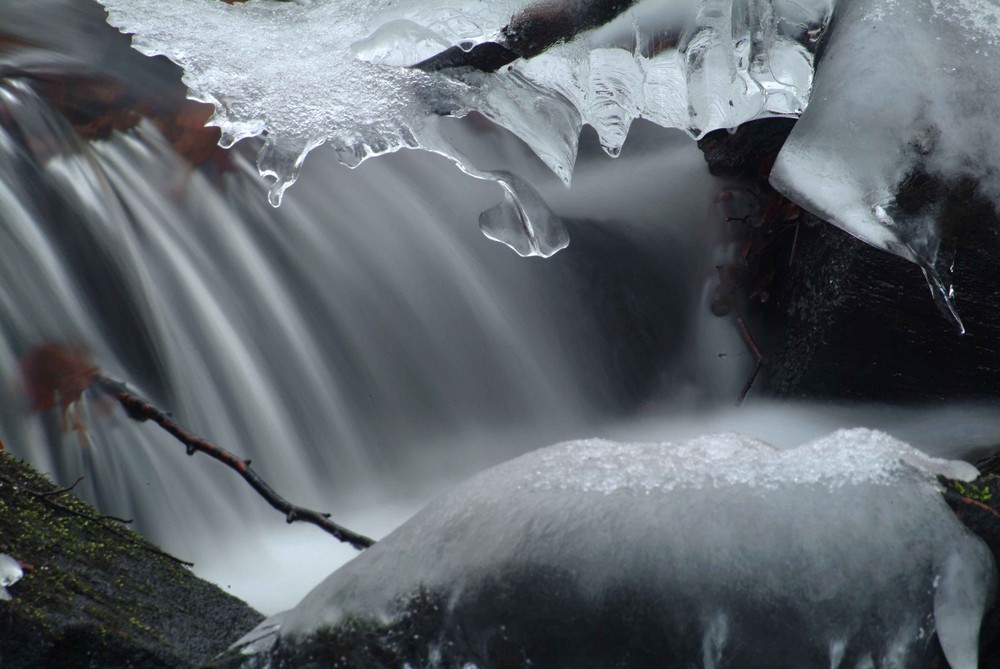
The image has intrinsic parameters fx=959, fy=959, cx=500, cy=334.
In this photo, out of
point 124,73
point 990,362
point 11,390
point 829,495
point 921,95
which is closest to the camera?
point 829,495

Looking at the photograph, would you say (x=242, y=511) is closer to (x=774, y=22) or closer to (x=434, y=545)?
(x=434, y=545)

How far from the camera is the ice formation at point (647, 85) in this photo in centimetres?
201

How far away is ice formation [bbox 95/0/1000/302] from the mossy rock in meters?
0.83

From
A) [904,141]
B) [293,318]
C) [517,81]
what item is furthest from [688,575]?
[293,318]

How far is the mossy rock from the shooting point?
1.47m

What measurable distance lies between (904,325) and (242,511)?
1991mm

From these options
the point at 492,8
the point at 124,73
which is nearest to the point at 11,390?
the point at 124,73

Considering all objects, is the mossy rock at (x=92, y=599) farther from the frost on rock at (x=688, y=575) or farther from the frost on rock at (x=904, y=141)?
the frost on rock at (x=904, y=141)

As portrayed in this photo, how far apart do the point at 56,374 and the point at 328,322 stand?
0.90m

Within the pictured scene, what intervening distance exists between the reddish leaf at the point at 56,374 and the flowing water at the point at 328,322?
1.4 inches

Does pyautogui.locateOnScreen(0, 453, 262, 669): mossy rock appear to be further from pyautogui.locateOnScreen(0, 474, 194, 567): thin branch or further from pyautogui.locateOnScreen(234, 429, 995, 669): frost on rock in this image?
pyautogui.locateOnScreen(234, 429, 995, 669): frost on rock

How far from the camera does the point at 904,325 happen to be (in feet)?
9.16

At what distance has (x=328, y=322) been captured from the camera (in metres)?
3.21

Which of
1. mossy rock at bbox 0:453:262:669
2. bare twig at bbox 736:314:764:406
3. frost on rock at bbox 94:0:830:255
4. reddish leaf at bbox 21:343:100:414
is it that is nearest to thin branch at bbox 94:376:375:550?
reddish leaf at bbox 21:343:100:414
